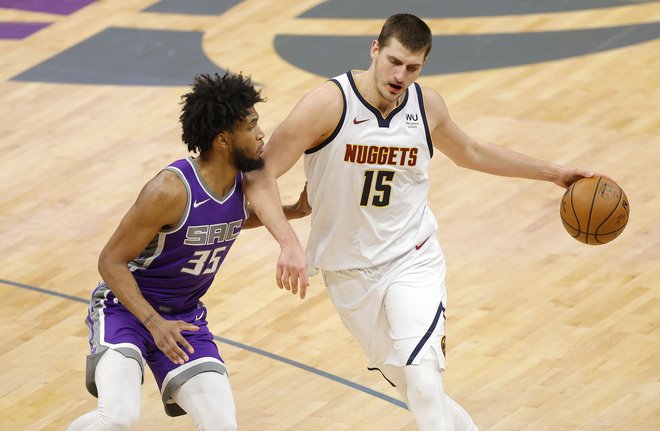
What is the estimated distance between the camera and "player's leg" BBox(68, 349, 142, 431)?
5012mm

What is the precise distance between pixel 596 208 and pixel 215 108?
1971 mm

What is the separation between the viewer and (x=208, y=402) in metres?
5.18

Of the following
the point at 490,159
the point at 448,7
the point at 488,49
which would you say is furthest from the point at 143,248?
the point at 448,7

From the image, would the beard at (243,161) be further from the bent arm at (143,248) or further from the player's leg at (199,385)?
the player's leg at (199,385)

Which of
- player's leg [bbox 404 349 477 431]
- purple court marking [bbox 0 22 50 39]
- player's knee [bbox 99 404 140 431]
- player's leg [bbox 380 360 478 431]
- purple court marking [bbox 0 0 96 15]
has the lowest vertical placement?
purple court marking [bbox 0 22 50 39]

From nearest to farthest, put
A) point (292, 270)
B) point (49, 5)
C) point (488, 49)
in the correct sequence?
point (292, 270) < point (488, 49) < point (49, 5)

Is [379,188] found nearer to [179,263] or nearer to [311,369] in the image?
[179,263]

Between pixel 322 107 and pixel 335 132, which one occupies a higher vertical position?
pixel 322 107

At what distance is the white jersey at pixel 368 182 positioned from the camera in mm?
5395

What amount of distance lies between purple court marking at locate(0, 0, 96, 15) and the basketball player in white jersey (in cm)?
876

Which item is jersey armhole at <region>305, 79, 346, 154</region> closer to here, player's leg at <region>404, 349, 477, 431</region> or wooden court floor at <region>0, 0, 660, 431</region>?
player's leg at <region>404, 349, 477, 431</region>

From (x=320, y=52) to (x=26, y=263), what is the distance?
161 inches

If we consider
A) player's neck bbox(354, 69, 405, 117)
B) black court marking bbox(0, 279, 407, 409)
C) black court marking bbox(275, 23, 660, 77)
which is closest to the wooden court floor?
black court marking bbox(0, 279, 407, 409)

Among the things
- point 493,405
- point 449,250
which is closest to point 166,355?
point 493,405
